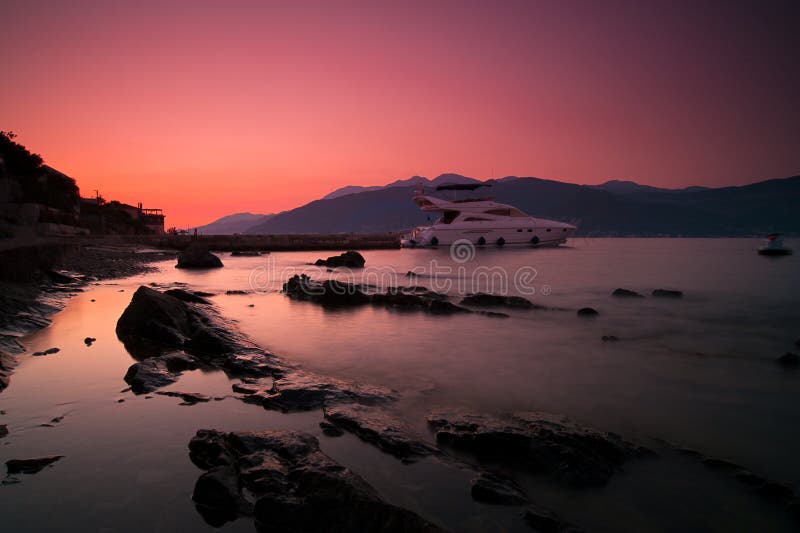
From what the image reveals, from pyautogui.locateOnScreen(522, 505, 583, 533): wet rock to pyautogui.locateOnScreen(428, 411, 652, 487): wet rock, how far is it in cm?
68

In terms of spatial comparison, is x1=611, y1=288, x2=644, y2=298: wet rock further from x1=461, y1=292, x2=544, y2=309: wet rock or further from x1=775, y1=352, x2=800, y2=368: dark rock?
x1=775, y1=352, x2=800, y2=368: dark rock

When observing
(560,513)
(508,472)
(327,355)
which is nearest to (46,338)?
(327,355)

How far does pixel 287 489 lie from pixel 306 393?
7.18ft

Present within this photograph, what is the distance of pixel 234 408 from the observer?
15.8 feet

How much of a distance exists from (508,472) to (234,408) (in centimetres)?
307

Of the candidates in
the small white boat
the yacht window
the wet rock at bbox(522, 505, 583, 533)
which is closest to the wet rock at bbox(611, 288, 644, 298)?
the wet rock at bbox(522, 505, 583, 533)

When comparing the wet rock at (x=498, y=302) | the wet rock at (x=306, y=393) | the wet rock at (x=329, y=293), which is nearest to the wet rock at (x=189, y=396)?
the wet rock at (x=306, y=393)

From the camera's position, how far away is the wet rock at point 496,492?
128 inches

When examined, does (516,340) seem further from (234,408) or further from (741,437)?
(234,408)

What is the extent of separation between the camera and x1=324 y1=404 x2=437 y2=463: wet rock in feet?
13.1

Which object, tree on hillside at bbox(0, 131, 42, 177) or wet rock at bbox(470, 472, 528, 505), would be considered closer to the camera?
wet rock at bbox(470, 472, 528, 505)

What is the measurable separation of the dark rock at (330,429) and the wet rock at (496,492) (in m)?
1.50

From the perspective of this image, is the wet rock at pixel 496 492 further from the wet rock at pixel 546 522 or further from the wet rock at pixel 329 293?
the wet rock at pixel 329 293

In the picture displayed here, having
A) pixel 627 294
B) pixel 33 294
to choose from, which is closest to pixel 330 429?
pixel 33 294
